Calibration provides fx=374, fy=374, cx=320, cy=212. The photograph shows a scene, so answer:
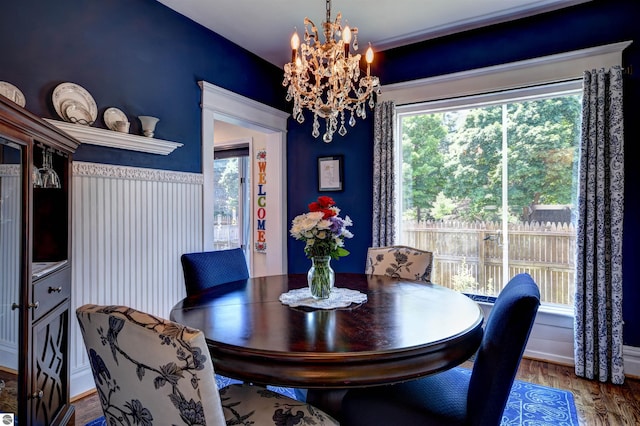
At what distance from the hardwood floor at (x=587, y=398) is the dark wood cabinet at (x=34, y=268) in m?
0.46

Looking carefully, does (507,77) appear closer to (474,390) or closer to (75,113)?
(474,390)

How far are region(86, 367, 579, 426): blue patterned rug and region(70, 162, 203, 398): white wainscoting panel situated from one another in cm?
74

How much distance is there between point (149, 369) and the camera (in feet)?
3.13

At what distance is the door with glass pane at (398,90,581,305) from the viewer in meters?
3.01

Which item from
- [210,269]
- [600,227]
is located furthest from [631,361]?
[210,269]

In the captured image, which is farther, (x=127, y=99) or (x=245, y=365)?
(x=127, y=99)

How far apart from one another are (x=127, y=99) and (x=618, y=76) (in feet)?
11.3

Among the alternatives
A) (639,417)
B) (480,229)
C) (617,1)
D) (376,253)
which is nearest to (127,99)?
(376,253)

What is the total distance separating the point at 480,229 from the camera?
3.34 m

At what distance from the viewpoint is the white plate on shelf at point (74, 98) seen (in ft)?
7.24

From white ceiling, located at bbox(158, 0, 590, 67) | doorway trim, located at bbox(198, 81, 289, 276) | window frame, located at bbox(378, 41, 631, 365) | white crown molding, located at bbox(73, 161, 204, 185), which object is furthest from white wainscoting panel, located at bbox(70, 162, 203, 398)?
window frame, located at bbox(378, 41, 631, 365)

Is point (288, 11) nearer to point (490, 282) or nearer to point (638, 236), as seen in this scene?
point (490, 282)

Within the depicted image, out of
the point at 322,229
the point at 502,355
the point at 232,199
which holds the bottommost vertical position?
the point at 502,355

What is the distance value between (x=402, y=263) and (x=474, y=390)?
141 cm
